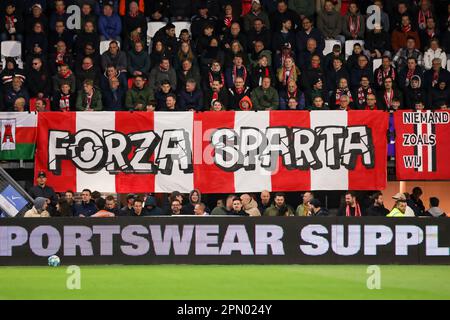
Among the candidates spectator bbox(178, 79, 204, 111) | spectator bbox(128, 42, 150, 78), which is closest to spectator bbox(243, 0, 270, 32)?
spectator bbox(128, 42, 150, 78)

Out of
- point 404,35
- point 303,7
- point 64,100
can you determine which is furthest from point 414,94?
point 64,100

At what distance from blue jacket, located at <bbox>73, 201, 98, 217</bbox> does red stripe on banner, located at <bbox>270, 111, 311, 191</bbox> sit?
4058mm

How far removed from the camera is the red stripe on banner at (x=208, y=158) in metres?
25.1

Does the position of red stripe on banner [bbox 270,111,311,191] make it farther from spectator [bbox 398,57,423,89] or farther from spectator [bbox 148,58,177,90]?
spectator [bbox 398,57,423,89]

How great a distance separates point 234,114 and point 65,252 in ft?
17.9

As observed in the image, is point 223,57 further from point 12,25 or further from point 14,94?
point 12,25

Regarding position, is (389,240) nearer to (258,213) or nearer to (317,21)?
(258,213)

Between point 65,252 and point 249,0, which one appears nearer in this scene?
point 65,252

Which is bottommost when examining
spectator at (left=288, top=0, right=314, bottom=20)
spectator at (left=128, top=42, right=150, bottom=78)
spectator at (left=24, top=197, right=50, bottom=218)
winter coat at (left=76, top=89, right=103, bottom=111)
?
spectator at (left=24, top=197, right=50, bottom=218)

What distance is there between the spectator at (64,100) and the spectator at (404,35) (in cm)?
851

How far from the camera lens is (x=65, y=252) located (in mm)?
21953

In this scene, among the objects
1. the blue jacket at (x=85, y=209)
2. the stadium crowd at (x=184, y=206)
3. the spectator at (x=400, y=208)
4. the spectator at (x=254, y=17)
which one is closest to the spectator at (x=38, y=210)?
the stadium crowd at (x=184, y=206)

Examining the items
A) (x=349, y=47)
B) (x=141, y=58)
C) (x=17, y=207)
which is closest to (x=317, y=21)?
(x=349, y=47)

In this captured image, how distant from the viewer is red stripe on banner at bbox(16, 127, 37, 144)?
2502 cm
